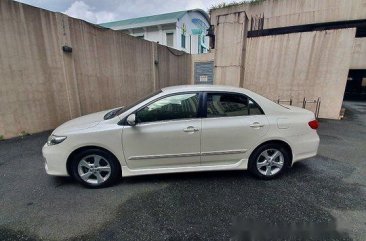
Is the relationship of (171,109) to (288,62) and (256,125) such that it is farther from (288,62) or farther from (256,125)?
(288,62)

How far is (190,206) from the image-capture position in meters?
2.57

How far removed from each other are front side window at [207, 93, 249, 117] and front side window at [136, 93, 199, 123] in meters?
0.23

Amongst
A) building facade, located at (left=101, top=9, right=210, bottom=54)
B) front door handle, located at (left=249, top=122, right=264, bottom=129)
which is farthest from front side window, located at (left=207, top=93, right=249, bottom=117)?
building facade, located at (left=101, top=9, right=210, bottom=54)

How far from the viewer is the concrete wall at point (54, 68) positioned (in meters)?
4.96

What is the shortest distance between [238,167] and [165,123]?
4.52 feet

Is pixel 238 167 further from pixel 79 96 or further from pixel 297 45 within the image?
pixel 297 45

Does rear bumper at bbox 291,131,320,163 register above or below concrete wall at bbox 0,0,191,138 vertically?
below

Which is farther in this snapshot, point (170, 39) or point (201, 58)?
point (170, 39)

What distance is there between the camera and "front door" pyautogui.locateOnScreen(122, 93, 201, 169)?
9.29 ft

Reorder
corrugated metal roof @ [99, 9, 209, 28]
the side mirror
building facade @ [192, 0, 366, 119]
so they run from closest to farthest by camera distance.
Answer: 1. the side mirror
2. building facade @ [192, 0, 366, 119]
3. corrugated metal roof @ [99, 9, 209, 28]

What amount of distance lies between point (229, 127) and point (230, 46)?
5492 mm

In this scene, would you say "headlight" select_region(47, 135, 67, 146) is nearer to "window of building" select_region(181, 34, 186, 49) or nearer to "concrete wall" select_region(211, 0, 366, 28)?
"concrete wall" select_region(211, 0, 366, 28)

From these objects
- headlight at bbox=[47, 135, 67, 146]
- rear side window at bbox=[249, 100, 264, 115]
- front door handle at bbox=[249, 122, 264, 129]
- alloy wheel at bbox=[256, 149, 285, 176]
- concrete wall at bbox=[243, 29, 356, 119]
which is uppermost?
concrete wall at bbox=[243, 29, 356, 119]

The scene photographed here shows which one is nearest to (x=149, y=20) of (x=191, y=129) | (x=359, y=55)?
(x=359, y=55)
